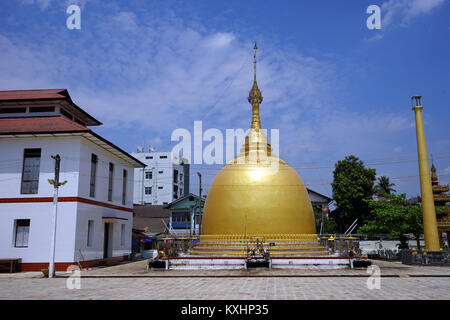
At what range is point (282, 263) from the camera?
19938mm

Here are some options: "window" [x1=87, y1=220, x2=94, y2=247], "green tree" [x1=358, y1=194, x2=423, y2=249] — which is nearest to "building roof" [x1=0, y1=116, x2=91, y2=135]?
"window" [x1=87, y1=220, x2=94, y2=247]

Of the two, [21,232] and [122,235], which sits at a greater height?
[21,232]

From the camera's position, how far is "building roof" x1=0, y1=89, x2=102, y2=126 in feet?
79.8

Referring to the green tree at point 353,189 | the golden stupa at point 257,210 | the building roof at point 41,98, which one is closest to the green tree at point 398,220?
the golden stupa at point 257,210

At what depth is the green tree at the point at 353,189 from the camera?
4331cm

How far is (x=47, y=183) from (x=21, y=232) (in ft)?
10.2

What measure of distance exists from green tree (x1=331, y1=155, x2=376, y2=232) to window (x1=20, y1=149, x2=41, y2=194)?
32.0 meters

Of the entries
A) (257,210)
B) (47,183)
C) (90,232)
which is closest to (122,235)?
(90,232)

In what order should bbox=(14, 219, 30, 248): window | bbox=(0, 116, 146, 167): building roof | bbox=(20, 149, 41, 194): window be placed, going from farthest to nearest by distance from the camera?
bbox=(20, 149, 41, 194): window
bbox=(0, 116, 146, 167): building roof
bbox=(14, 219, 30, 248): window

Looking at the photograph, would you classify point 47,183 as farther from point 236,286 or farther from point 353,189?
point 353,189

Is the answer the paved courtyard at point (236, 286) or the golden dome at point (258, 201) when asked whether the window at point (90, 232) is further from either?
the golden dome at point (258, 201)

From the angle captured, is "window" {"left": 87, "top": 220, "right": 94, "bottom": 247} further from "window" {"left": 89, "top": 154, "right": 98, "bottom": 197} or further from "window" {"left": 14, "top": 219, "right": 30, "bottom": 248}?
"window" {"left": 14, "top": 219, "right": 30, "bottom": 248}

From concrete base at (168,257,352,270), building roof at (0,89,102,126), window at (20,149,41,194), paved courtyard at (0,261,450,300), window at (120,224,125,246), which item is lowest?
paved courtyard at (0,261,450,300)

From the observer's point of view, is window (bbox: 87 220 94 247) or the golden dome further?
window (bbox: 87 220 94 247)
